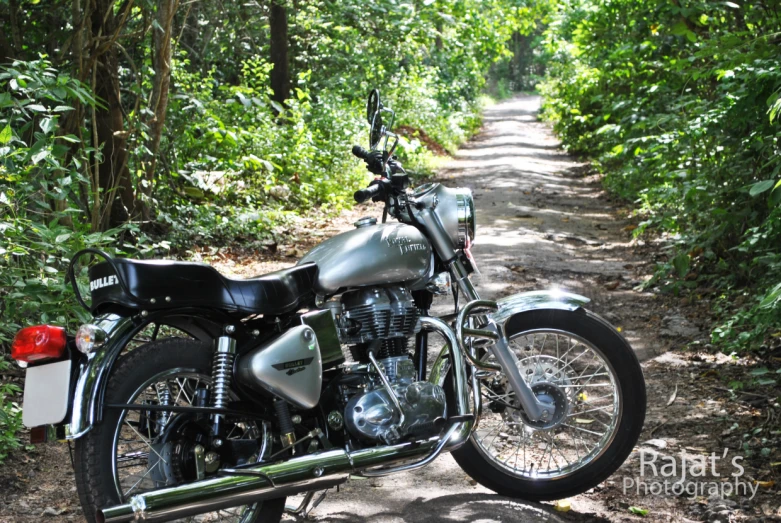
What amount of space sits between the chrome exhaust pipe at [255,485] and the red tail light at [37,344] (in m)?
0.50

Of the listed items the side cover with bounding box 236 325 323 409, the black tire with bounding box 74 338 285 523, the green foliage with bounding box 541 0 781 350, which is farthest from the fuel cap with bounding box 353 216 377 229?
the green foliage with bounding box 541 0 781 350

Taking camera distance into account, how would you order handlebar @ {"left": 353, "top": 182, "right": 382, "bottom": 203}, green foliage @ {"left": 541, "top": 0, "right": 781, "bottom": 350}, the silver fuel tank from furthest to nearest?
1. green foliage @ {"left": 541, "top": 0, "right": 781, "bottom": 350}
2. handlebar @ {"left": 353, "top": 182, "right": 382, "bottom": 203}
3. the silver fuel tank

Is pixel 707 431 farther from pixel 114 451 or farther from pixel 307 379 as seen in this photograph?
pixel 114 451

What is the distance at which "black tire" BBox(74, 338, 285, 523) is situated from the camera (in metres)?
2.60

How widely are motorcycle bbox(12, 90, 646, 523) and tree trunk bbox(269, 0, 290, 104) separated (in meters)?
9.87

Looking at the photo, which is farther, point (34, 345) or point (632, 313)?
point (632, 313)

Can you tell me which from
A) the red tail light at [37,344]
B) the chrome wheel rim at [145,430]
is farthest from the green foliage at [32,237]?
the red tail light at [37,344]

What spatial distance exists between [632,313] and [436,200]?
3482 mm

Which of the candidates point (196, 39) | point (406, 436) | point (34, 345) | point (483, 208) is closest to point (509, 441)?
point (406, 436)

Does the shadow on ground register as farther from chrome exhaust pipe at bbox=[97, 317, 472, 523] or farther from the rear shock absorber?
the rear shock absorber

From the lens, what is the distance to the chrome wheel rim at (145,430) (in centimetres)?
274

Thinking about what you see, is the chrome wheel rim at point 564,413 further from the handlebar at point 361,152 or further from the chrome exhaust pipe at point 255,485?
the handlebar at point 361,152

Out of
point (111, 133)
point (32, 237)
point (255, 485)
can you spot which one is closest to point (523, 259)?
point (111, 133)

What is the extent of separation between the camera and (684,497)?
12.0 feet
